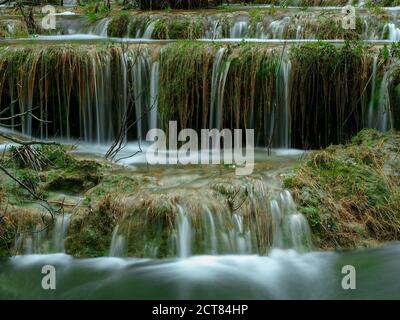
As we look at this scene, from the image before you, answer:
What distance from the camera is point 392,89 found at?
8.70 m

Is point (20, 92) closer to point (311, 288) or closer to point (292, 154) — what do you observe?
point (292, 154)

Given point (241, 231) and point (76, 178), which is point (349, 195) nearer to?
point (241, 231)

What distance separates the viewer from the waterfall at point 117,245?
629cm

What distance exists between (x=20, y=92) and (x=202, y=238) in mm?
4812

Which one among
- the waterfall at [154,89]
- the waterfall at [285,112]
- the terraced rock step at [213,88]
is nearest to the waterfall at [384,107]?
the terraced rock step at [213,88]

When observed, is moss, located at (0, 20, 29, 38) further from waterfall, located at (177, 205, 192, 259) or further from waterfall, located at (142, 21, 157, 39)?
waterfall, located at (177, 205, 192, 259)

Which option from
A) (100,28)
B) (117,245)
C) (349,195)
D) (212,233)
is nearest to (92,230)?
(117,245)

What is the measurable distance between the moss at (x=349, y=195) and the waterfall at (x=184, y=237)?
1258mm

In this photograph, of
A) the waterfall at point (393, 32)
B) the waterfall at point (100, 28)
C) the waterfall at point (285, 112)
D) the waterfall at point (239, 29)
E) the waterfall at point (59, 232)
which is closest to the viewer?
the waterfall at point (59, 232)

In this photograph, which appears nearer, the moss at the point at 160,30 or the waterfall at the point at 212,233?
the waterfall at the point at 212,233

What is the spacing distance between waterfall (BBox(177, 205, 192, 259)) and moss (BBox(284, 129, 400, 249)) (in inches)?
49.5

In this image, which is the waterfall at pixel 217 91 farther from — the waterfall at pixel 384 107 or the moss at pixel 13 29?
the moss at pixel 13 29

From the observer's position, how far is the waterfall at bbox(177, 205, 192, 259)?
626cm
